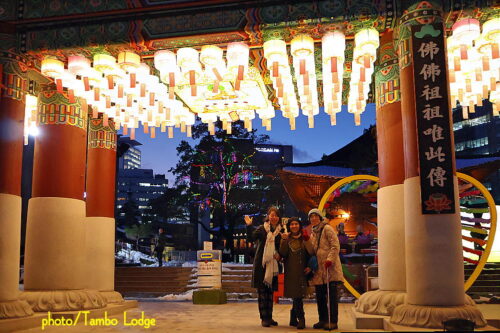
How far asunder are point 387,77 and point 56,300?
242 inches

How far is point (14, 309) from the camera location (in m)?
6.77

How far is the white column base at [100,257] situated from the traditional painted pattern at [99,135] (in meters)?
1.56

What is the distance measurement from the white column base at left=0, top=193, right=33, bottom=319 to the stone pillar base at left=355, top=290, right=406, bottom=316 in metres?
4.69

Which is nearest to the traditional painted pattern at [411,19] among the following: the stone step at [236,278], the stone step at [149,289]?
the stone step at [236,278]

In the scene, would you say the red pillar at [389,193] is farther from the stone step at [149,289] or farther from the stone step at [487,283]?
the stone step at [149,289]

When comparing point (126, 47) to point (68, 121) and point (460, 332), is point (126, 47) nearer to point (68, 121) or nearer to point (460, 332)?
point (68, 121)

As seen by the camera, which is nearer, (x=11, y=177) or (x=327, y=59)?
(x=11, y=177)

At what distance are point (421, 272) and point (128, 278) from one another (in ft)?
45.7

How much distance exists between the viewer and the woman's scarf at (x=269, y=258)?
6575mm

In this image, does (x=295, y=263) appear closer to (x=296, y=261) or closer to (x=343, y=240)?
(x=296, y=261)

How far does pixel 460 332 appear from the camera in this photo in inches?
174

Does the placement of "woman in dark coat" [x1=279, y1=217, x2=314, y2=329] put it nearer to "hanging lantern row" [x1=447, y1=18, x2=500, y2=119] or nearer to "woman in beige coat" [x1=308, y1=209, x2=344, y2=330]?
"woman in beige coat" [x1=308, y1=209, x2=344, y2=330]

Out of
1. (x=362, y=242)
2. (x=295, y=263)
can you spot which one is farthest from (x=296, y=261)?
(x=362, y=242)

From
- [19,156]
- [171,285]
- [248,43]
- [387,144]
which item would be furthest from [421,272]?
[171,285]
